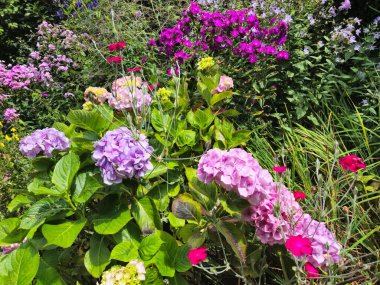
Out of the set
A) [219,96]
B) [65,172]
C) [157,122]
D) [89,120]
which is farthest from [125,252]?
[219,96]

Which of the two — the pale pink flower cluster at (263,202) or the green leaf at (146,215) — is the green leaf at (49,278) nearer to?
the green leaf at (146,215)

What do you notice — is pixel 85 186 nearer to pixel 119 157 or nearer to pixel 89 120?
pixel 119 157

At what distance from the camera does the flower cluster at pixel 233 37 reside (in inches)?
115

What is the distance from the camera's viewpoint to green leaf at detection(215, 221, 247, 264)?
1555 mm

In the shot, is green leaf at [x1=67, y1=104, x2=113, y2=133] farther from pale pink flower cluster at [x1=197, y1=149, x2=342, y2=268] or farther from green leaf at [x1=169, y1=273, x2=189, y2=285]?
green leaf at [x1=169, y1=273, x2=189, y2=285]

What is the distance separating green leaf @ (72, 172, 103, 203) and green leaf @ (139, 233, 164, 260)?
30 cm

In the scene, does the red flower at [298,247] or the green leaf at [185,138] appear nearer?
the red flower at [298,247]

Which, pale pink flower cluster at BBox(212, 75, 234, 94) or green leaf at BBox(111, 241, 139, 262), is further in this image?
pale pink flower cluster at BBox(212, 75, 234, 94)

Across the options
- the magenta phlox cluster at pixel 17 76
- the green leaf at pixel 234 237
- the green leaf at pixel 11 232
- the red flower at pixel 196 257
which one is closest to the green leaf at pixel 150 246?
the green leaf at pixel 234 237

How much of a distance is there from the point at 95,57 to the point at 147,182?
291 centimetres

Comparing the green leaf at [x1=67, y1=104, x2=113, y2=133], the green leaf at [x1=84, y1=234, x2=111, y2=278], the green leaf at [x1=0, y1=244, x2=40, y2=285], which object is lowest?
the green leaf at [x1=84, y1=234, x2=111, y2=278]

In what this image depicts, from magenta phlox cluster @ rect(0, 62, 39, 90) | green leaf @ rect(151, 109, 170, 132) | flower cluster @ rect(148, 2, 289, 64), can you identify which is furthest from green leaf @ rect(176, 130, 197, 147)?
magenta phlox cluster @ rect(0, 62, 39, 90)

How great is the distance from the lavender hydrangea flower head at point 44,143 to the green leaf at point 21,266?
46cm

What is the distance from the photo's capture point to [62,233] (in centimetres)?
157
